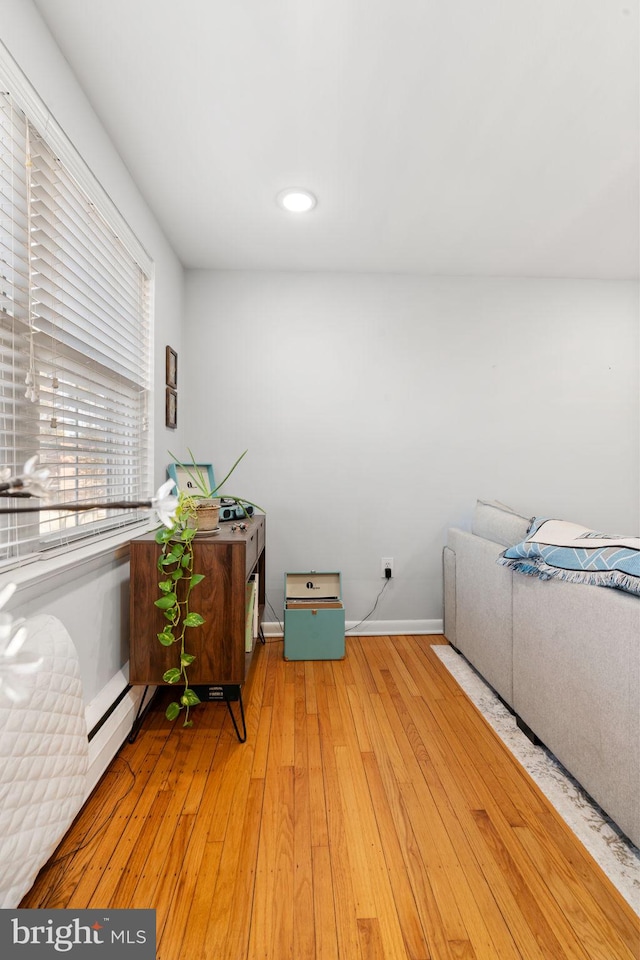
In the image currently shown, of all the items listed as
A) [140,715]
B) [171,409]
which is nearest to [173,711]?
[140,715]

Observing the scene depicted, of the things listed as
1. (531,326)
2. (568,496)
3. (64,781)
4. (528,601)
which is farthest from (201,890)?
(531,326)

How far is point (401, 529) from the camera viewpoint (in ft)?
9.73

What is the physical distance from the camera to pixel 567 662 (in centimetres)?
152

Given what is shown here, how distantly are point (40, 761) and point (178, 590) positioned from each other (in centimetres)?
72

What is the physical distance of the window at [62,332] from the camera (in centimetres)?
119

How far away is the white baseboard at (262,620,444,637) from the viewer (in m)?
2.94

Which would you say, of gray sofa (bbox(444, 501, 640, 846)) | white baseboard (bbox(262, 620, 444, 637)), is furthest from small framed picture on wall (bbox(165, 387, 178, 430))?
gray sofa (bbox(444, 501, 640, 846))

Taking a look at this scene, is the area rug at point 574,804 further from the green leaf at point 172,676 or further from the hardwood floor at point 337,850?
the green leaf at point 172,676

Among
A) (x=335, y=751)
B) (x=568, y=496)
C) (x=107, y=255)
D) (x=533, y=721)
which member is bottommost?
(x=335, y=751)

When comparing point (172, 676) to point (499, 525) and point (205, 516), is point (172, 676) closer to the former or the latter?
point (205, 516)

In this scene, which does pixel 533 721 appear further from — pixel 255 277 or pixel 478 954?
pixel 255 277

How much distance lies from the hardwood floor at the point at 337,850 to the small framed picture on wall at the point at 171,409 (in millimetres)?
1489

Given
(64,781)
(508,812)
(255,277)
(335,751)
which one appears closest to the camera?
(64,781)

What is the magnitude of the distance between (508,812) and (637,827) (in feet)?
1.13
